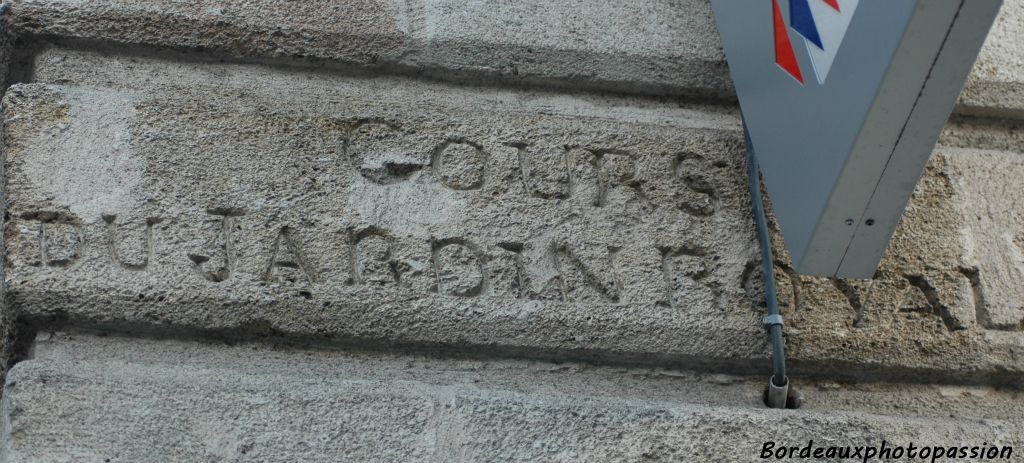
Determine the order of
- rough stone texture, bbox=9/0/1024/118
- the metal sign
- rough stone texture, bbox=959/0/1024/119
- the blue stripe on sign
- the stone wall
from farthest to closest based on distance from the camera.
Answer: rough stone texture, bbox=959/0/1024/119, rough stone texture, bbox=9/0/1024/118, the stone wall, the blue stripe on sign, the metal sign

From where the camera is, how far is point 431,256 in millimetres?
1682

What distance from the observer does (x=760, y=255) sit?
1750 millimetres

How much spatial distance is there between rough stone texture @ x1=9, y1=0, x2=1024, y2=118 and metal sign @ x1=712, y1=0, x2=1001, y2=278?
1.03ft

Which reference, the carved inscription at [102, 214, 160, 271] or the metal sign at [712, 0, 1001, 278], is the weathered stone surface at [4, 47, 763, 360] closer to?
the carved inscription at [102, 214, 160, 271]

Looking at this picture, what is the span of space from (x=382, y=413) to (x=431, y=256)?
246 millimetres

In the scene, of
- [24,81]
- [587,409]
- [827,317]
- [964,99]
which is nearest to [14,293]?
[24,81]

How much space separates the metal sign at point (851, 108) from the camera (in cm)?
125

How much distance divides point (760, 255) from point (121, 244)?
2.95ft

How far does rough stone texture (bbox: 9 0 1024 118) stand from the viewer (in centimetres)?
182

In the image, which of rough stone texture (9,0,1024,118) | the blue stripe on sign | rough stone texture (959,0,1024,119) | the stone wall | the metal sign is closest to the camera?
the metal sign

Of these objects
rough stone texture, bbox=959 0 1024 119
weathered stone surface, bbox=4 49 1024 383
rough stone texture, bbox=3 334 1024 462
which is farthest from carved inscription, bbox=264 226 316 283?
rough stone texture, bbox=959 0 1024 119

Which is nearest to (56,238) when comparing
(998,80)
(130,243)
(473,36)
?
(130,243)

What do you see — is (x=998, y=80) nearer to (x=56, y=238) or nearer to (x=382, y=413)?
(x=382, y=413)

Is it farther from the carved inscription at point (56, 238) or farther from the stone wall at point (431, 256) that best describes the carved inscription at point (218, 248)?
the carved inscription at point (56, 238)
